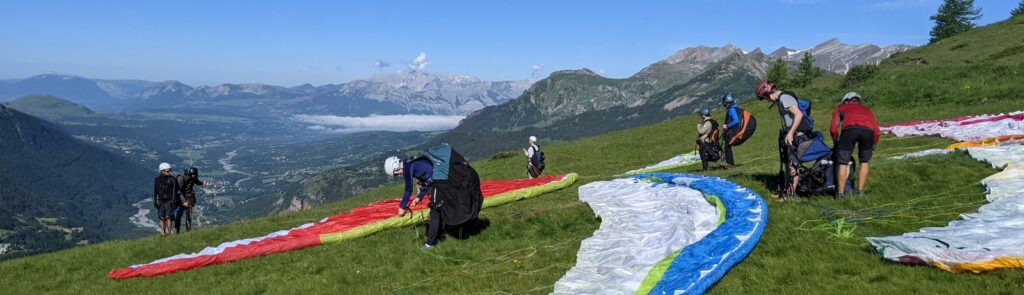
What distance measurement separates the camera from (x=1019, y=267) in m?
8.23

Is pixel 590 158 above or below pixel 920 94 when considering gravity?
below

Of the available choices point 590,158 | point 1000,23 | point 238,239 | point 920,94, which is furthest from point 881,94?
point 238,239

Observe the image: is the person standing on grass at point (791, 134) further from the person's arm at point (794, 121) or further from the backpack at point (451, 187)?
the backpack at point (451, 187)

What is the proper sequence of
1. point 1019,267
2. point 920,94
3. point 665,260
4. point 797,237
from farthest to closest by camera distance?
point 920,94
point 797,237
point 665,260
point 1019,267

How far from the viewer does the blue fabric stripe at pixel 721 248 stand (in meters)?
9.46

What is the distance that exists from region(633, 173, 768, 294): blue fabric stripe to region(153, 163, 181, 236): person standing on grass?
19193mm

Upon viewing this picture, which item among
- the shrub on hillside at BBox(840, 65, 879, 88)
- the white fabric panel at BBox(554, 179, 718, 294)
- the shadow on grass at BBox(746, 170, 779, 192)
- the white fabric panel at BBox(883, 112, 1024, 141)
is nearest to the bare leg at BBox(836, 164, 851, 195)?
the shadow on grass at BBox(746, 170, 779, 192)

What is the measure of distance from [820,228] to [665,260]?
3420mm

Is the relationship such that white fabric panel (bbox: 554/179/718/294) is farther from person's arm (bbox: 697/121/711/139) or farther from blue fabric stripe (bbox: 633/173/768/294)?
person's arm (bbox: 697/121/711/139)

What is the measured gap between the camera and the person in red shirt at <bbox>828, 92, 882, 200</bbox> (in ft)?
44.4

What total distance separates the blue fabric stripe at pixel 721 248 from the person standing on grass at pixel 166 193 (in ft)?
63.0

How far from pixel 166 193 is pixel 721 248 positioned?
2006 cm

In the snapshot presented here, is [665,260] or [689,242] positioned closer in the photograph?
[665,260]

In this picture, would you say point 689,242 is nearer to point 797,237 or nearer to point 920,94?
point 797,237
